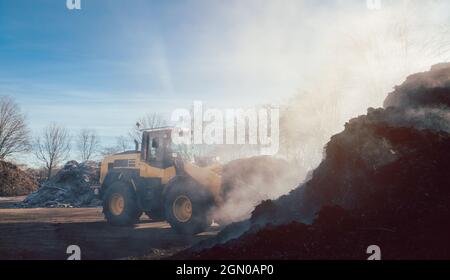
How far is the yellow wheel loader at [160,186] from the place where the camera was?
1034cm

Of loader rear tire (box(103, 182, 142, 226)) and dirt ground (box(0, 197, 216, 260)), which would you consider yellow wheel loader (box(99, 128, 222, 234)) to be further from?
dirt ground (box(0, 197, 216, 260))

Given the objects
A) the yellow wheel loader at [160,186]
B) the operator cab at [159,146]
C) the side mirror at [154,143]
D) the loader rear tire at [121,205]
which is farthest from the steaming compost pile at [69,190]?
the side mirror at [154,143]

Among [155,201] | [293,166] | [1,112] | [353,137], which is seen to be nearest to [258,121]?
[293,166]

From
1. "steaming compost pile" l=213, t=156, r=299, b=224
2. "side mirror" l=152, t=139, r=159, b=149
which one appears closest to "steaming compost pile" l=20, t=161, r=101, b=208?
Answer: "side mirror" l=152, t=139, r=159, b=149

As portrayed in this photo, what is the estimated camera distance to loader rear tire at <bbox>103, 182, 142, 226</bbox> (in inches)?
475

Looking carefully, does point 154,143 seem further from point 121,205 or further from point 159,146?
point 121,205

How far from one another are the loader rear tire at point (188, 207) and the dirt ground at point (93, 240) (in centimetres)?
29

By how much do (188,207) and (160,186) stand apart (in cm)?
148

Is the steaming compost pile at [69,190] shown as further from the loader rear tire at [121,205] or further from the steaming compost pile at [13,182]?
the loader rear tire at [121,205]

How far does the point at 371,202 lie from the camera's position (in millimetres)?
6871

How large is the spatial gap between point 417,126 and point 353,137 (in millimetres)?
1199

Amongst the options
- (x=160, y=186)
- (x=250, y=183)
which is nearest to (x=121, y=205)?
(x=160, y=186)

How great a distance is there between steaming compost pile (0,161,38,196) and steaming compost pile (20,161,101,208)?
8.51 m
